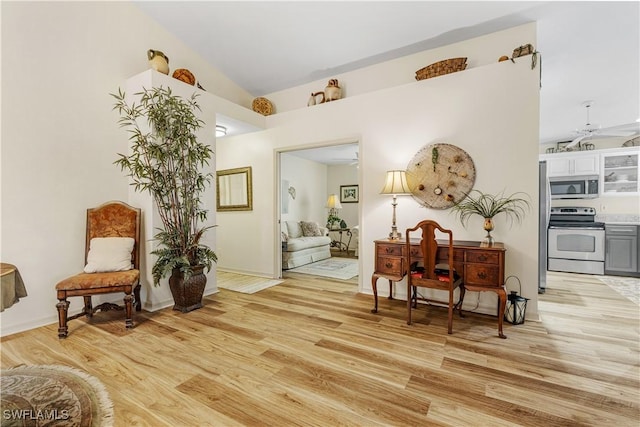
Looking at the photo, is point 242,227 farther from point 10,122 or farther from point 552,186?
point 552,186

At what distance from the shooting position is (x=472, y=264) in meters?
2.64

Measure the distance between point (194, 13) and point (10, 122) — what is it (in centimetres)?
229

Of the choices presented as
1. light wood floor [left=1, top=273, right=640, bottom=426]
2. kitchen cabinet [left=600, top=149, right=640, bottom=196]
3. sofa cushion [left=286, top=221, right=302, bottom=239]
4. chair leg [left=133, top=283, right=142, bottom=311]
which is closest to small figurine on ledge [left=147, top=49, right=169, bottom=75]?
chair leg [left=133, top=283, right=142, bottom=311]

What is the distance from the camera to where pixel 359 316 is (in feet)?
9.56

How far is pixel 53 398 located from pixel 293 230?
15.3 feet

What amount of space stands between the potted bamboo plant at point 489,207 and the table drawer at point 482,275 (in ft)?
1.04

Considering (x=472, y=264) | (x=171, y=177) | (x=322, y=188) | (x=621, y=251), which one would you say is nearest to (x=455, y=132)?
(x=472, y=264)

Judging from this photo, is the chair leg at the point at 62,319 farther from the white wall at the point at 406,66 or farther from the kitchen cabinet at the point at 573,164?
the kitchen cabinet at the point at 573,164

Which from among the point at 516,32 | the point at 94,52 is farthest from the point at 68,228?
the point at 516,32

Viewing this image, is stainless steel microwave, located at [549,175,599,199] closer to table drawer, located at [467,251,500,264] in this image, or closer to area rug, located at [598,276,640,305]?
area rug, located at [598,276,640,305]

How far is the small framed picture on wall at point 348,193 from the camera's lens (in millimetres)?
8074

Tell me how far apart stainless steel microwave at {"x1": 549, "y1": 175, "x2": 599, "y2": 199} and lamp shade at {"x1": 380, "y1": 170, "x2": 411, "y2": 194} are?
428cm

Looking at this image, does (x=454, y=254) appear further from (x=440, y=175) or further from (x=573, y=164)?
(x=573, y=164)

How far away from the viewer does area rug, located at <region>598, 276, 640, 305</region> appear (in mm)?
3617
